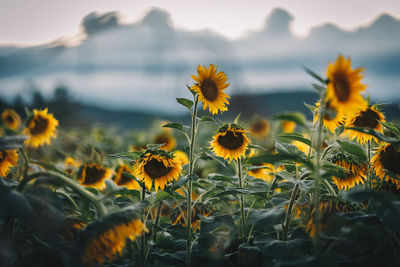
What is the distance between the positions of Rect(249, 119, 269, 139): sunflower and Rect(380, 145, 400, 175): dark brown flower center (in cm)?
205

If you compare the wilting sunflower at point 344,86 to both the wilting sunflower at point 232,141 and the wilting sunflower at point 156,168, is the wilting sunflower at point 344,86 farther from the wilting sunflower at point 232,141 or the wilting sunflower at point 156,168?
the wilting sunflower at point 156,168

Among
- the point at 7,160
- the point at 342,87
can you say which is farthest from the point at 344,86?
the point at 7,160

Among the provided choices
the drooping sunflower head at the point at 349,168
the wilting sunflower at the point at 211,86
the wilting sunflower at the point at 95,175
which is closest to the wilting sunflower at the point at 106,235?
the wilting sunflower at the point at 211,86

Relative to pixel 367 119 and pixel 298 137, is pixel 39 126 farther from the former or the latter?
pixel 367 119

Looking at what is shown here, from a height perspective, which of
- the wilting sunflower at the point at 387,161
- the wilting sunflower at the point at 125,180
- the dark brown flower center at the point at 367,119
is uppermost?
the dark brown flower center at the point at 367,119

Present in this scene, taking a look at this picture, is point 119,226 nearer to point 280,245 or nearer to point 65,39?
point 280,245

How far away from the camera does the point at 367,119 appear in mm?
1149

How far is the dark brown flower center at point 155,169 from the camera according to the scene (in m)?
1.08

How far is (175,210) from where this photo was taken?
1.30 m

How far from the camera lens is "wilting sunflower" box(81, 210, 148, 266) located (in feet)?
2.23

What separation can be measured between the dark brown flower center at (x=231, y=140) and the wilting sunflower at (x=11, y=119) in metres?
2.60

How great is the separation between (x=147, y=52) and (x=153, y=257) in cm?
188

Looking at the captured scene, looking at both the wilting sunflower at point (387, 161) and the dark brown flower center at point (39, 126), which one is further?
the dark brown flower center at point (39, 126)

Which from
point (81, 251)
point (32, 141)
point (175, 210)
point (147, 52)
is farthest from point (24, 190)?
point (147, 52)
